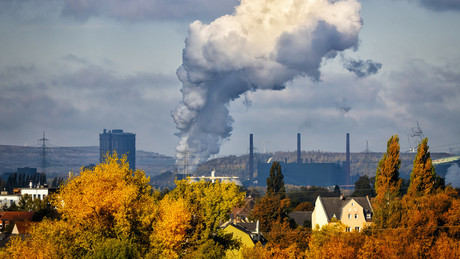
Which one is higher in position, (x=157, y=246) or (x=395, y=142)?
(x=395, y=142)

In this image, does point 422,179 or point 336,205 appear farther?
point 336,205

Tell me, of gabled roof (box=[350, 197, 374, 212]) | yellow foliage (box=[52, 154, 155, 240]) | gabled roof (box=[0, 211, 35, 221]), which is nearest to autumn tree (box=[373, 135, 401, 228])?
gabled roof (box=[350, 197, 374, 212])

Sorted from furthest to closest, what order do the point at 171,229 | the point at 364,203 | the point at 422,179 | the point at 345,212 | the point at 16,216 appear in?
the point at 364,203 → the point at 16,216 → the point at 345,212 → the point at 422,179 → the point at 171,229

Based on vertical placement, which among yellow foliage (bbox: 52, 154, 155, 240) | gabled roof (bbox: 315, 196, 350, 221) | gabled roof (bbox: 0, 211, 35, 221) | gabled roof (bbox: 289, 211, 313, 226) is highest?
yellow foliage (bbox: 52, 154, 155, 240)

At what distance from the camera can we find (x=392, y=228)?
253 ft

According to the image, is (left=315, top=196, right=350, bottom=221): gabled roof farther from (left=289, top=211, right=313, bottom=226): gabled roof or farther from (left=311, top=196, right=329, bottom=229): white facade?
(left=289, top=211, right=313, bottom=226): gabled roof

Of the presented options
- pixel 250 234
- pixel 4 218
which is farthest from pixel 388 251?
pixel 4 218

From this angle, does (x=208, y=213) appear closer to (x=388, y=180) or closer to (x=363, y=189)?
(x=388, y=180)

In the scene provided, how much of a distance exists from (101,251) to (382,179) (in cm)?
4502

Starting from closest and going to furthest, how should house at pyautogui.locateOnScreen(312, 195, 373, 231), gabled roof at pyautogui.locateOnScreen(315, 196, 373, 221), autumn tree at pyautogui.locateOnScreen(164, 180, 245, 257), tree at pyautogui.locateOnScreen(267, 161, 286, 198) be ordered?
autumn tree at pyautogui.locateOnScreen(164, 180, 245, 257) → house at pyautogui.locateOnScreen(312, 195, 373, 231) → gabled roof at pyautogui.locateOnScreen(315, 196, 373, 221) → tree at pyautogui.locateOnScreen(267, 161, 286, 198)

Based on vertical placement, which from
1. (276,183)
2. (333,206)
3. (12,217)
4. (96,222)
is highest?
(276,183)

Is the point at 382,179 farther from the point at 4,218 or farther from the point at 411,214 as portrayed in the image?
the point at 4,218

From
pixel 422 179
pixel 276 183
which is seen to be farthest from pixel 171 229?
pixel 276 183

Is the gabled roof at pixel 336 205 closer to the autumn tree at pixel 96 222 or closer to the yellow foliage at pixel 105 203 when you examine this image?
the autumn tree at pixel 96 222
